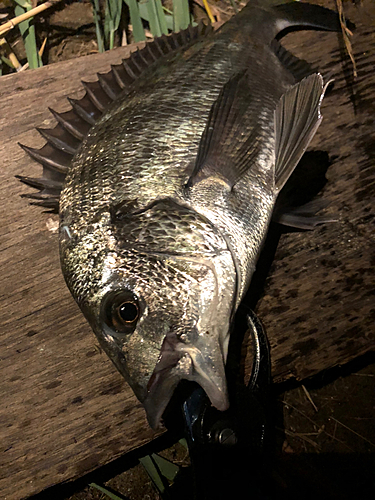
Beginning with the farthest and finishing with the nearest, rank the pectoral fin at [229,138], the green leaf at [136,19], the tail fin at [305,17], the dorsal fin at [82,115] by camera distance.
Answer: the green leaf at [136,19]
the tail fin at [305,17]
the dorsal fin at [82,115]
the pectoral fin at [229,138]

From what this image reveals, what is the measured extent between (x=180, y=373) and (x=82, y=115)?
48.4 inches

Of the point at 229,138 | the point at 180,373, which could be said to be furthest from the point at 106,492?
the point at 229,138

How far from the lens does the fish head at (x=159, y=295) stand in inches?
45.3

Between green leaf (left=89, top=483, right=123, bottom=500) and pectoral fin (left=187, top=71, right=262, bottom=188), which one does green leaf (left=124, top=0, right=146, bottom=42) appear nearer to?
pectoral fin (left=187, top=71, right=262, bottom=188)

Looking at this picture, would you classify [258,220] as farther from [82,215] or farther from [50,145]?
[50,145]

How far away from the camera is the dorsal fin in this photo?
1625 mm

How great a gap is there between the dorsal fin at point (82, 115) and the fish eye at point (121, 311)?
25.5 inches

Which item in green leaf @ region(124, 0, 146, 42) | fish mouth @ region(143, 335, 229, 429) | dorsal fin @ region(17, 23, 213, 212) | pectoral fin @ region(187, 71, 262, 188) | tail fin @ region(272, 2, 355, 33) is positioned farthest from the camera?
green leaf @ region(124, 0, 146, 42)

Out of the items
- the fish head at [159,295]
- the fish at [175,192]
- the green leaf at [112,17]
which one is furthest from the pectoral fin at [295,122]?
the green leaf at [112,17]

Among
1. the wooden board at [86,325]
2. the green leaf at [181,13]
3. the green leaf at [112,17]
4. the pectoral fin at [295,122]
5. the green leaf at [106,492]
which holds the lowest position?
the green leaf at [106,492]

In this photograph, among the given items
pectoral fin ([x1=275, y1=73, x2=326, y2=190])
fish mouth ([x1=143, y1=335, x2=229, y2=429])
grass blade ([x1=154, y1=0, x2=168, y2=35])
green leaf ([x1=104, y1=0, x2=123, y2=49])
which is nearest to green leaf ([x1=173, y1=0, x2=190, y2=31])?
grass blade ([x1=154, y1=0, x2=168, y2=35])

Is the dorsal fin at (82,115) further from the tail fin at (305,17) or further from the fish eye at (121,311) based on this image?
the fish eye at (121,311)

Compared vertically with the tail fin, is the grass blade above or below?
above

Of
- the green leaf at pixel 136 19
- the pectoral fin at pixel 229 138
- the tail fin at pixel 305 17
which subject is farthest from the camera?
the green leaf at pixel 136 19
